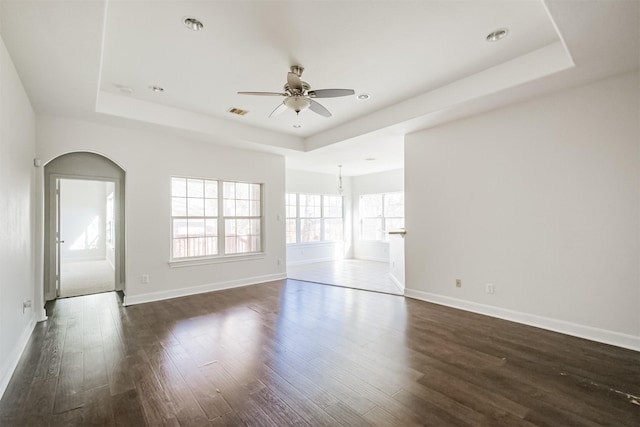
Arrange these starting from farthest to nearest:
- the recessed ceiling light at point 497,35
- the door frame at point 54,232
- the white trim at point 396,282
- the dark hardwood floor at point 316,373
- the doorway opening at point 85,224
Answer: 1. the doorway opening at point 85,224
2. the white trim at point 396,282
3. the door frame at point 54,232
4. the recessed ceiling light at point 497,35
5. the dark hardwood floor at point 316,373

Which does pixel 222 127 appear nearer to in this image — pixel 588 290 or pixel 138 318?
pixel 138 318

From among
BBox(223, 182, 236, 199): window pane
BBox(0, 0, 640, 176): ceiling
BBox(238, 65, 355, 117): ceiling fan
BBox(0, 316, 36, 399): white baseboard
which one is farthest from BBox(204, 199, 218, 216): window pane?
BBox(238, 65, 355, 117): ceiling fan

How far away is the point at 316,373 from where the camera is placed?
242cm

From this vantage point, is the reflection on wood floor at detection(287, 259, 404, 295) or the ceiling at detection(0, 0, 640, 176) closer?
the ceiling at detection(0, 0, 640, 176)

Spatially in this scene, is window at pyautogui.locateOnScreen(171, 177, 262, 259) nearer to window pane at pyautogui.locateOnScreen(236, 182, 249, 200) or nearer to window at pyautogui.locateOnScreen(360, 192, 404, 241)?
window pane at pyautogui.locateOnScreen(236, 182, 249, 200)

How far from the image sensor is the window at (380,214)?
894 cm

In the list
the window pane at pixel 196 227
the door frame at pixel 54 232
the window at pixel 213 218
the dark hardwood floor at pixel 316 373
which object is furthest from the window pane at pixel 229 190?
the dark hardwood floor at pixel 316 373

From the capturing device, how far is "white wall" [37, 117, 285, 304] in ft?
13.5

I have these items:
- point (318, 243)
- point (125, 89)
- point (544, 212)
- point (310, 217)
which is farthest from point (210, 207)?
point (544, 212)

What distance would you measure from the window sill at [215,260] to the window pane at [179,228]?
46cm

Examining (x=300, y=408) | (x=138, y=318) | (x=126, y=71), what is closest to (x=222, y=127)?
(x=126, y=71)

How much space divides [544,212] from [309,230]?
642cm

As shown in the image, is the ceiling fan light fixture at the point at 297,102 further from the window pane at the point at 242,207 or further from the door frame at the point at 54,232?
the door frame at the point at 54,232

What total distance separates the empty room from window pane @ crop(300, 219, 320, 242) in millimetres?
3394
